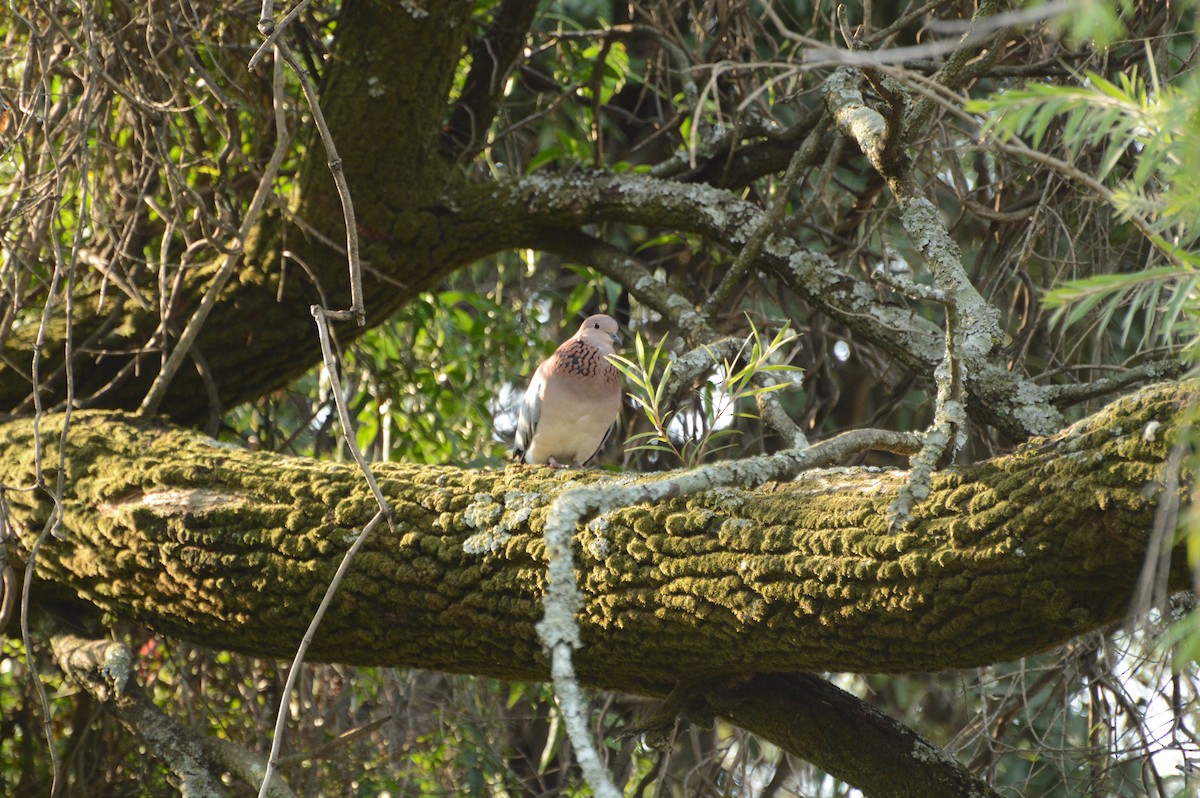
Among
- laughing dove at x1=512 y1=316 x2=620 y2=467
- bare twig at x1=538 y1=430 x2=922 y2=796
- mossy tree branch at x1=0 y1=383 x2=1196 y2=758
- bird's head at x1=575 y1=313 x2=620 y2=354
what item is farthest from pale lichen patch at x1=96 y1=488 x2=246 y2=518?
bird's head at x1=575 y1=313 x2=620 y2=354

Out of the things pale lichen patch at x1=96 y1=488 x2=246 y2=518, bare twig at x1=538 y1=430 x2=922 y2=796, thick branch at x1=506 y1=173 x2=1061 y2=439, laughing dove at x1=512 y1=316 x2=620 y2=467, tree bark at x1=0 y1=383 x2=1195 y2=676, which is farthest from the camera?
laughing dove at x1=512 y1=316 x2=620 y2=467

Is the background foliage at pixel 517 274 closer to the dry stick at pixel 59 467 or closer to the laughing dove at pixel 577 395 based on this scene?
the dry stick at pixel 59 467

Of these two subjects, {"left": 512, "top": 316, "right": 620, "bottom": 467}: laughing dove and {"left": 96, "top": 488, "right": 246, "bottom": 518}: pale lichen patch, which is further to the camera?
{"left": 512, "top": 316, "right": 620, "bottom": 467}: laughing dove

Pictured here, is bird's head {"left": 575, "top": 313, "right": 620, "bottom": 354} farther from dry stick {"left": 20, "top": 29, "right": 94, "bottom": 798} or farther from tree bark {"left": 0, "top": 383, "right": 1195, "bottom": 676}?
dry stick {"left": 20, "top": 29, "right": 94, "bottom": 798}

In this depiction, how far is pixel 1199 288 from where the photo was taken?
93 cm

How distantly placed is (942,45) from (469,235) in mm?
1984

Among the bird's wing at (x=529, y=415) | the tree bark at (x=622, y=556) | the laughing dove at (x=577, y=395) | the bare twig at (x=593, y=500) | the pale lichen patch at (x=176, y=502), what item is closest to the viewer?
the bare twig at (x=593, y=500)

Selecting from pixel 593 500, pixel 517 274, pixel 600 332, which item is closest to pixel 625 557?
pixel 593 500

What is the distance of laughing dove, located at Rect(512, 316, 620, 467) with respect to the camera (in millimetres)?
2820

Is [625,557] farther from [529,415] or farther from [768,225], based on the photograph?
[529,415]

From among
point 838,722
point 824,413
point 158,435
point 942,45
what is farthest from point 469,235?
point 942,45

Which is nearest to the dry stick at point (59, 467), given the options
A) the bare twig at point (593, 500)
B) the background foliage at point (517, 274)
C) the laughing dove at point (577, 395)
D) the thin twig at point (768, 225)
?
the background foliage at point (517, 274)

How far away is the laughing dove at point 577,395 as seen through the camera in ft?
9.25

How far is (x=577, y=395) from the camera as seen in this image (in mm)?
2814
